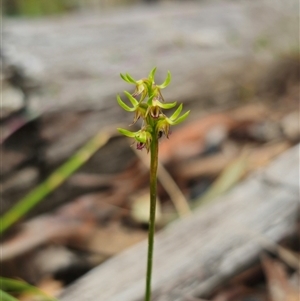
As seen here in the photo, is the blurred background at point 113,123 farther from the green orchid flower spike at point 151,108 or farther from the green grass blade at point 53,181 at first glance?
the green orchid flower spike at point 151,108

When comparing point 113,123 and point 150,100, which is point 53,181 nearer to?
point 113,123

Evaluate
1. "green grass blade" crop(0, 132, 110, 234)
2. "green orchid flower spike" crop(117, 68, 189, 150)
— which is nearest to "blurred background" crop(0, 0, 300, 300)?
"green grass blade" crop(0, 132, 110, 234)

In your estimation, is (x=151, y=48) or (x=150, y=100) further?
(x=151, y=48)

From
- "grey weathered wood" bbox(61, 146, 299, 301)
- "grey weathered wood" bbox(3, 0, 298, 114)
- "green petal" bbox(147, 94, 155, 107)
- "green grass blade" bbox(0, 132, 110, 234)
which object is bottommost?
"green petal" bbox(147, 94, 155, 107)

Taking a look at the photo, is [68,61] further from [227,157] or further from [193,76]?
[227,157]

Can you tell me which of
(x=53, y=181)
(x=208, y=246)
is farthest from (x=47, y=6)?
(x=208, y=246)

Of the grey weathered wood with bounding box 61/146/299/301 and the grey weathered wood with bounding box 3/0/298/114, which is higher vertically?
the grey weathered wood with bounding box 3/0/298/114

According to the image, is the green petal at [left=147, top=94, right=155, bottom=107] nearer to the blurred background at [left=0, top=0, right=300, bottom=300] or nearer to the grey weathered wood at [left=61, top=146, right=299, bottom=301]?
the grey weathered wood at [left=61, top=146, right=299, bottom=301]
